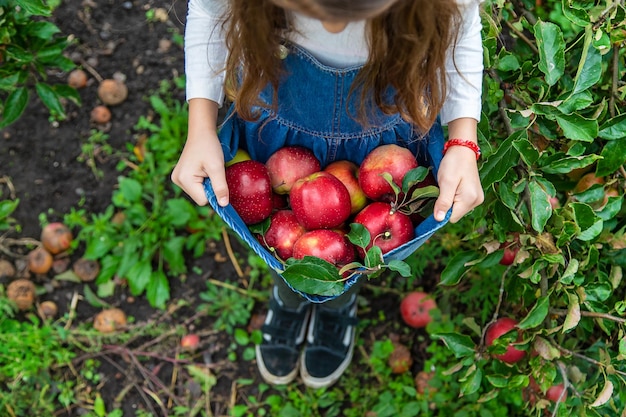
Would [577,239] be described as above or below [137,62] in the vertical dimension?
above

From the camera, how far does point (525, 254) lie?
1203 mm

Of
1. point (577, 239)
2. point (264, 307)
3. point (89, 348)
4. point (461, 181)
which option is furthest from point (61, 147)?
point (577, 239)

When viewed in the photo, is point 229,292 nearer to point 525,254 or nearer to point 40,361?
point 40,361

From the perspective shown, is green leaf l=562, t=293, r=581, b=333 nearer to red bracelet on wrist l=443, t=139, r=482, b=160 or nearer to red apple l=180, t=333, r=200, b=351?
red bracelet on wrist l=443, t=139, r=482, b=160

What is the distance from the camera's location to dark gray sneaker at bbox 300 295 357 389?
1.81 metres

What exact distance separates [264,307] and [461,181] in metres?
1.01

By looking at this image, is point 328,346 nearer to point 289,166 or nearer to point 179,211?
point 179,211

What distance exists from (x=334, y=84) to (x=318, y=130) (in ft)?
0.43

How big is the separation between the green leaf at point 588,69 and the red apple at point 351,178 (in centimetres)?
46

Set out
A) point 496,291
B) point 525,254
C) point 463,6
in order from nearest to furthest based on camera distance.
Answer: point 463,6, point 525,254, point 496,291

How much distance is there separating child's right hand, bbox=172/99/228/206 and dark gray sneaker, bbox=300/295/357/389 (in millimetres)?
805

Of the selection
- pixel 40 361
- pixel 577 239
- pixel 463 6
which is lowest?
pixel 40 361

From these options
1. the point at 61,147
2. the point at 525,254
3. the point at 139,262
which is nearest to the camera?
the point at 525,254

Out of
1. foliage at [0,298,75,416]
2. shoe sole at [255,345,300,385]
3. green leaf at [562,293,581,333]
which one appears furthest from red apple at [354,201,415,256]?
foliage at [0,298,75,416]
